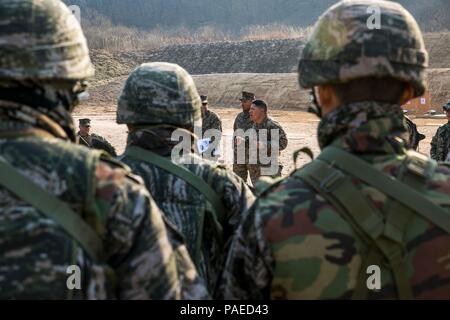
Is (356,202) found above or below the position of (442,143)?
above

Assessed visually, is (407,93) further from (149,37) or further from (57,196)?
(149,37)

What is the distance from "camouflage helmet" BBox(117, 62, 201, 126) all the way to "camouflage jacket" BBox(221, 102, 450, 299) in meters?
1.67

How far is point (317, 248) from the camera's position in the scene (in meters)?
2.15

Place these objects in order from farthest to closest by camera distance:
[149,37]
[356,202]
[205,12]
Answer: [205,12] → [149,37] → [356,202]

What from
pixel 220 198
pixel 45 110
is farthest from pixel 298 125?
pixel 45 110

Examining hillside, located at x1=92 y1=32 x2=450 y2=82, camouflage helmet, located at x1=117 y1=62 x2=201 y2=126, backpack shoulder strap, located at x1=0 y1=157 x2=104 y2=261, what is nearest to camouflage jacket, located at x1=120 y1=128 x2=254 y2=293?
camouflage helmet, located at x1=117 y1=62 x2=201 y2=126

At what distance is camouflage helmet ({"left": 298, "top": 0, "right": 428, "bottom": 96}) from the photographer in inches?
89.4

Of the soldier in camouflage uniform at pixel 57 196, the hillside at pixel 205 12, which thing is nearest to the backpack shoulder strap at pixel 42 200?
the soldier in camouflage uniform at pixel 57 196

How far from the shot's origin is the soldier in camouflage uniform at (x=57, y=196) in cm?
191

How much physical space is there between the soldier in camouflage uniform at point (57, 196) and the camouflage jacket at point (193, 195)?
4.56 feet

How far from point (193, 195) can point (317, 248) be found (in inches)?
57.4

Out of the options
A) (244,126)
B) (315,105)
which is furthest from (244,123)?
(315,105)

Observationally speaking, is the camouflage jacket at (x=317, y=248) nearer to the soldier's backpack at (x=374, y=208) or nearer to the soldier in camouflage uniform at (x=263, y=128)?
the soldier's backpack at (x=374, y=208)

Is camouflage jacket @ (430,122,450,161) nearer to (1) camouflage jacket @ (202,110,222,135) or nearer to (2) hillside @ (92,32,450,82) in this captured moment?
(1) camouflage jacket @ (202,110,222,135)
